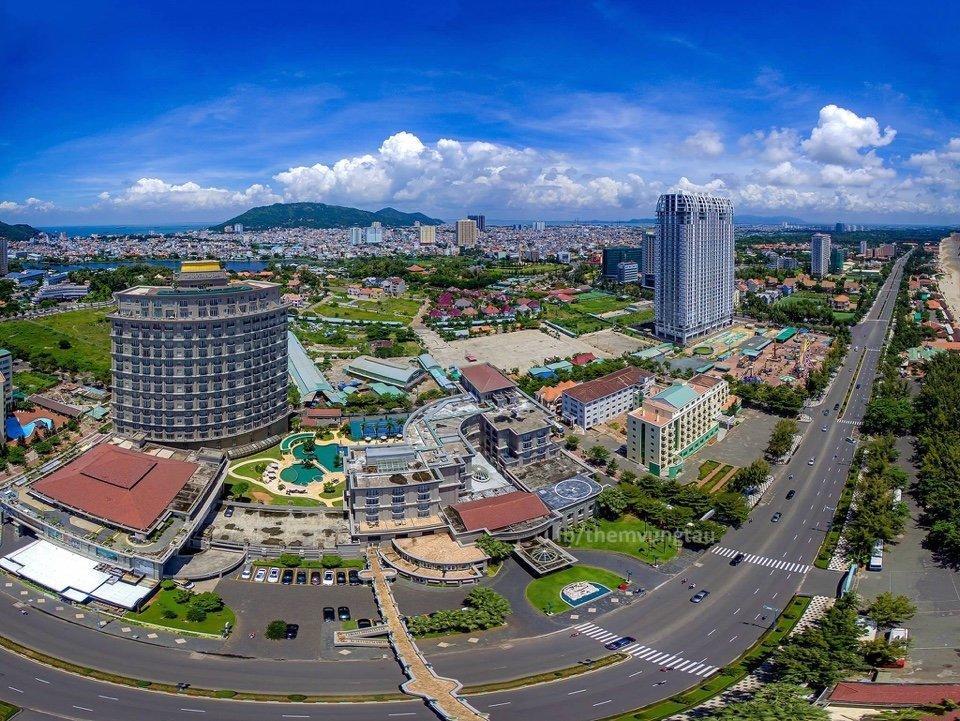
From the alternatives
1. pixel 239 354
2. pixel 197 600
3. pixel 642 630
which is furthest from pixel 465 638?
pixel 239 354

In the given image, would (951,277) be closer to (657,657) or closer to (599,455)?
(599,455)

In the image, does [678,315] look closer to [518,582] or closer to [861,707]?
[518,582]

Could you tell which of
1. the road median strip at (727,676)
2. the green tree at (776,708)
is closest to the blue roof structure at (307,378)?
the road median strip at (727,676)

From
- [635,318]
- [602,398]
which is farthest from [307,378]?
[635,318]

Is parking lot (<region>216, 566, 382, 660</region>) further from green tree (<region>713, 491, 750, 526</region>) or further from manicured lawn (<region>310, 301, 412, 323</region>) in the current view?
manicured lawn (<region>310, 301, 412, 323</region>)

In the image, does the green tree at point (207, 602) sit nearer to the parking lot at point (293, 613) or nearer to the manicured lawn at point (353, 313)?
the parking lot at point (293, 613)

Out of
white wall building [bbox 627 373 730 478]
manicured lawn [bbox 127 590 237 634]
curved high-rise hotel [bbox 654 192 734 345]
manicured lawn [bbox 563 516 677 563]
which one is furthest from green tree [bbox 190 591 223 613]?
curved high-rise hotel [bbox 654 192 734 345]
